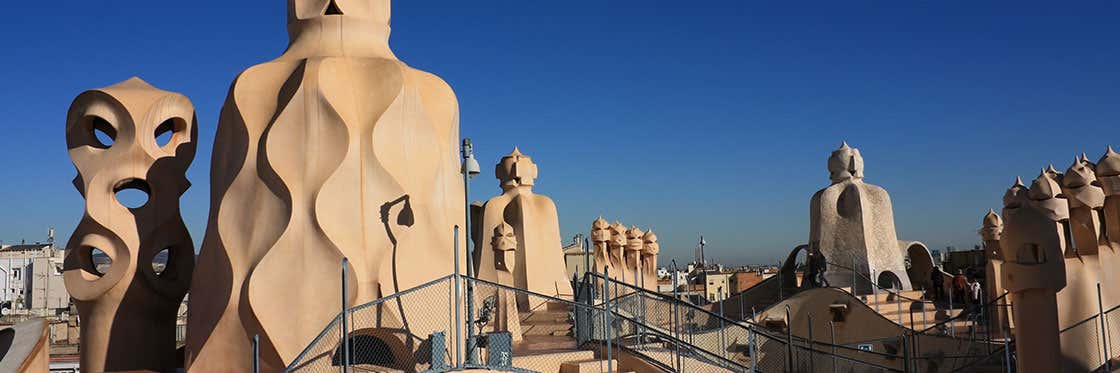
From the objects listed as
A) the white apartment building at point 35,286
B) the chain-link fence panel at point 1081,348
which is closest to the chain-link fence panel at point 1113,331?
the chain-link fence panel at point 1081,348

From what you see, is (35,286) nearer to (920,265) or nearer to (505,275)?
(505,275)

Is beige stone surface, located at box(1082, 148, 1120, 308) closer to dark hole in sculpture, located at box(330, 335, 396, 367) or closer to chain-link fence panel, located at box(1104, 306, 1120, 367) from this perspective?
chain-link fence panel, located at box(1104, 306, 1120, 367)

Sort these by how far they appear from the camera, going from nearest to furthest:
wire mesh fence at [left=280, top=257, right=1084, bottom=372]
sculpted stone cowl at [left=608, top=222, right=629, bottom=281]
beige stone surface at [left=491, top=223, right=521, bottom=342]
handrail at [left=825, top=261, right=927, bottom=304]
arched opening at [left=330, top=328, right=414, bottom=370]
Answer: wire mesh fence at [left=280, top=257, right=1084, bottom=372] < arched opening at [left=330, top=328, right=414, bottom=370] < beige stone surface at [left=491, top=223, right=521, bottom=342] < handrail at [left=825, top=261, right=927, bottom=304] < sculpted stone cowl at [left=608, top=222, right=629, bottom=281]

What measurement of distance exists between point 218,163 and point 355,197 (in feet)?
8.22

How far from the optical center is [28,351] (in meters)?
11.0

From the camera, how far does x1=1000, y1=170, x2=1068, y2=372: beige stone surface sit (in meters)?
→ 12.3

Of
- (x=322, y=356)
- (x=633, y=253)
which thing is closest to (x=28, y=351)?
(x=322, y=356)

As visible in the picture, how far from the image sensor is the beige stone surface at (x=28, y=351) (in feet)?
35.2

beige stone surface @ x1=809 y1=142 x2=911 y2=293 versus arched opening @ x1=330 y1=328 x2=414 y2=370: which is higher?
beige stone surface @ x1=809 y1=142 x2=911 y2=293

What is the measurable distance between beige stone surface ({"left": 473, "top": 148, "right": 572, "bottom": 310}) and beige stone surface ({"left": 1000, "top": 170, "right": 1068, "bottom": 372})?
13987 mm

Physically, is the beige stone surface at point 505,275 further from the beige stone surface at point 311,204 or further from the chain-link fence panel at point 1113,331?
the chain-link fence panel at point 1113,331

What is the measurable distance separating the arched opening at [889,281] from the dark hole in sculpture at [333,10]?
1880cm

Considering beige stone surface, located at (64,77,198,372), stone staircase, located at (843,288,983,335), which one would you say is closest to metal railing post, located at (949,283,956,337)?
stone staircase, located at (843,288,983,335)

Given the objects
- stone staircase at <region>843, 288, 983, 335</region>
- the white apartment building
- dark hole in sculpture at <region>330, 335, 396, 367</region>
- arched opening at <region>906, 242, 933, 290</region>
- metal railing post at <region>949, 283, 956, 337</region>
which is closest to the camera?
dark hole in sculpture at <region>330, 335, 396, 367</region>
